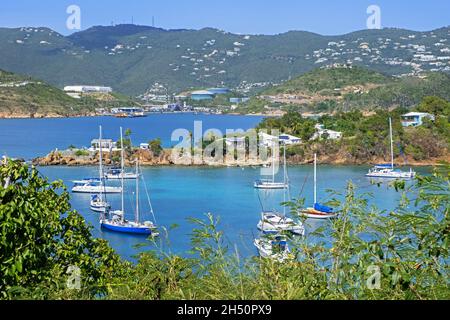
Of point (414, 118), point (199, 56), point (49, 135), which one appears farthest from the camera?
point (199, 56)

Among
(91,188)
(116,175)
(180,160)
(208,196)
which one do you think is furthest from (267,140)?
(91,188)

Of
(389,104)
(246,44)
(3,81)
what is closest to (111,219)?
(389,104)

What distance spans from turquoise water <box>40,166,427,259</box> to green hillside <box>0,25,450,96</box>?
49143mm

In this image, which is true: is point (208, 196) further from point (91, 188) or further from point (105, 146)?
point (105, 146)

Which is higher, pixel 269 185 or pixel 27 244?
pixel 27 244

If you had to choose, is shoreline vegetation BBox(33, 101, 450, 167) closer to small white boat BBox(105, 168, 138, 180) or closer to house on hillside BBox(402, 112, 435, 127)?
house on hillside BBox(402, 112, 435, 127)

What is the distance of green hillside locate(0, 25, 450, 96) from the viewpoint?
7294cm

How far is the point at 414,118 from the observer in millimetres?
24641

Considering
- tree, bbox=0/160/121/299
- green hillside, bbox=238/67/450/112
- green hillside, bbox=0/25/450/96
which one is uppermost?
green hillside, bbox=0/25/450/96

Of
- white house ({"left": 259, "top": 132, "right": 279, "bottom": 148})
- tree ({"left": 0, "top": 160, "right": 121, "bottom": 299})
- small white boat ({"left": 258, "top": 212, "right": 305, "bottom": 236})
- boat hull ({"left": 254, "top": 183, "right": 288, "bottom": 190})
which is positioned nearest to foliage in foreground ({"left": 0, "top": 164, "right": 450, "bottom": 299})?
tree ({"left": 0, "top": 160, "right": 121, "bottom": 299})

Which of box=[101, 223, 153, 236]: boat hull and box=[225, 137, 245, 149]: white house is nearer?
box=[101, 223, 153, 236]: boat hull

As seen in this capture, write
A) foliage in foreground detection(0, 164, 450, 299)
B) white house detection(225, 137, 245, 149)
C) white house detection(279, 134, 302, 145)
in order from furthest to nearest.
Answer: white house detection(279, 134, 302, 145)
white house detection(225, 137, 245, 149)
foliage in foreground detection(0, 164, 450, 299)

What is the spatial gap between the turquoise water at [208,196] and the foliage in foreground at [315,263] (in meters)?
7.21

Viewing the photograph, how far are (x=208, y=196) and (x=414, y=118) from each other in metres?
12.3
